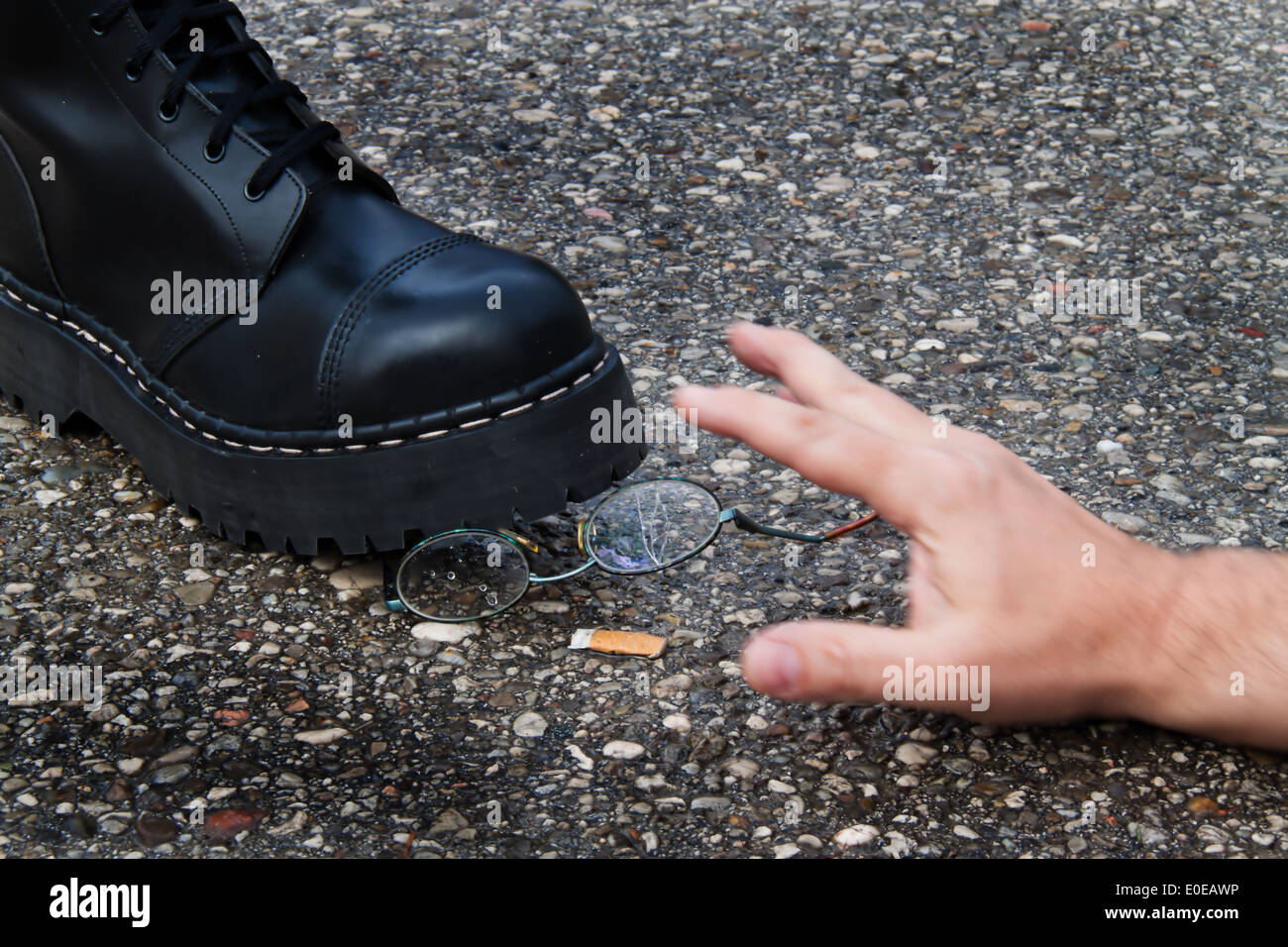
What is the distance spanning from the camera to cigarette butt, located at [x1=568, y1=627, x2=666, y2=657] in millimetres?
1763

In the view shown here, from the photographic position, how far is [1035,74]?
3564 mm

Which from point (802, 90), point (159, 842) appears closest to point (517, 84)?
point (802, 90)

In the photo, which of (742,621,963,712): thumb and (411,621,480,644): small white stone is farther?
(411,621,480,644): small white stone

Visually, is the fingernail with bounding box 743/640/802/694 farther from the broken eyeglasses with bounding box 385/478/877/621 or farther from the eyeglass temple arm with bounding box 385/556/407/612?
the eyeglass temple arm with bounding box 385/556/407/612

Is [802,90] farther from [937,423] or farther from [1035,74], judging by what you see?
[937,423]

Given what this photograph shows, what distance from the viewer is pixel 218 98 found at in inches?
75.4

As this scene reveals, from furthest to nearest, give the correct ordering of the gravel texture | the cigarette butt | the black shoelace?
the black shoelace, the cigarette butt, the gravel texture

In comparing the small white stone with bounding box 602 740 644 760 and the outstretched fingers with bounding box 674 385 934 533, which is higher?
the outstretched fingers with bounding box 674 385 934 533

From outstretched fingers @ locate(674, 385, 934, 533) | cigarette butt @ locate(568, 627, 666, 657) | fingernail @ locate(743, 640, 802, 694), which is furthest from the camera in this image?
cigarette butt @ locate(568, 627, 666, 657)

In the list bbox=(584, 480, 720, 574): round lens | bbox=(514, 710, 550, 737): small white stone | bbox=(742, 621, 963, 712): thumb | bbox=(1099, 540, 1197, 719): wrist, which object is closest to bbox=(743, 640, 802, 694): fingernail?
bbox=(742, 621, 963, 712): thumb

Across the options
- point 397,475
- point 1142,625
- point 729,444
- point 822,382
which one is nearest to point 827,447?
point 822,382

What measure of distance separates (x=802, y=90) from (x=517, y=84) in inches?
32.1

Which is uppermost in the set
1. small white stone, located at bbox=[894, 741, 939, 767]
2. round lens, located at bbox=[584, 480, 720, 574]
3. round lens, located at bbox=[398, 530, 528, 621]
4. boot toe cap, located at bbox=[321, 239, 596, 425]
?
boot toe cap, located at bbox=[321, 239, 596, 425]

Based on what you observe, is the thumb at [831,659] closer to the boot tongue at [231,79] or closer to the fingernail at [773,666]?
the fingernail at [773,666]
